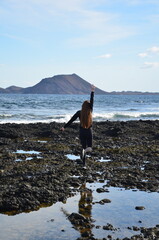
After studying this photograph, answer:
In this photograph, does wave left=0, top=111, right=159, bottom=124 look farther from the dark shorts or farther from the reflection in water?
the reflection in water

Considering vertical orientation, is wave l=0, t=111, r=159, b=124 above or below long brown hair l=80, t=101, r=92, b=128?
below

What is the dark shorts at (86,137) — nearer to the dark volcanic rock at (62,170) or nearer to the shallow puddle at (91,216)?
the dark volcanic rock at (62,170)

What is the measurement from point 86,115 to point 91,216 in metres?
4.29

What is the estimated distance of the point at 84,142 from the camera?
11430mm

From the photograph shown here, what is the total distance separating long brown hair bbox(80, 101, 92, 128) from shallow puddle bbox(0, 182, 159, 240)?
2.61 metres

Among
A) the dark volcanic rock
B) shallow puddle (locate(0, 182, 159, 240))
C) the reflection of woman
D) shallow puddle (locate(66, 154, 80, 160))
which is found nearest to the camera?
shallow puddle (locate(0, 182, 159, 240))

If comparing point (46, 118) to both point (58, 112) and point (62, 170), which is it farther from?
point (62, 170)

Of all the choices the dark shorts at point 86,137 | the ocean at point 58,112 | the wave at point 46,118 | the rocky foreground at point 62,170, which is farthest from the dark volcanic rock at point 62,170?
the ocean at point 58,112

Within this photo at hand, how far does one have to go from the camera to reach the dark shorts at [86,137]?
36.9 ft

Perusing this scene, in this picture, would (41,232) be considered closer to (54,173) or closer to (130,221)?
(130,221)

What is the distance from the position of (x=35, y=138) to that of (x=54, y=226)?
13.7 metres

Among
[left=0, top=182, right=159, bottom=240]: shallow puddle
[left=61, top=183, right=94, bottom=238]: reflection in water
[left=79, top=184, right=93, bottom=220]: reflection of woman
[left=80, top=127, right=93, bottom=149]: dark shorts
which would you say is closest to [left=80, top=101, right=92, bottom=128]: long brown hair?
[left=80, top=127, right=93, bottom=149]: dark shorts

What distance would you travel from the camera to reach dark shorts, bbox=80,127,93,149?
11250 mm

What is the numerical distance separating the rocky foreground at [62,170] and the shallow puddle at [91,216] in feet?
0.88
